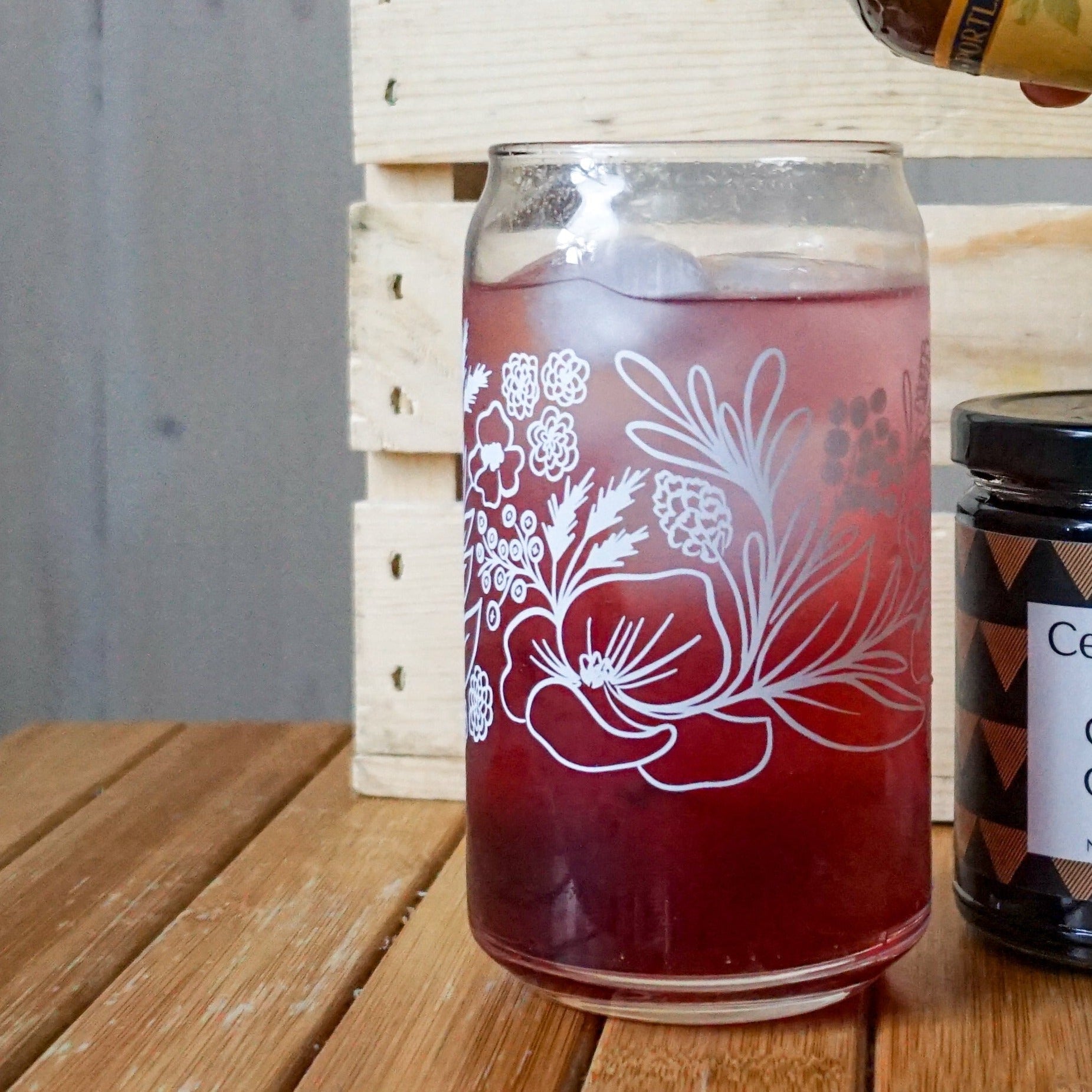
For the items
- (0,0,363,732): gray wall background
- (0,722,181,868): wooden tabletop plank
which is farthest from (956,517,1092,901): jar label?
(0,0,363,732): gray wall background

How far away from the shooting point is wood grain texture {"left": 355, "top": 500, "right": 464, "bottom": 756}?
783 millimetres

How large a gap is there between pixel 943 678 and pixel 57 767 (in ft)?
1.52

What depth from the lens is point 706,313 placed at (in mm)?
490

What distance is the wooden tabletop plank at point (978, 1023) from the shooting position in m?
0.49

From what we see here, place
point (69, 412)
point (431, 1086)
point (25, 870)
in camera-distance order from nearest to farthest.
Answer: point (431, 1086)
point (25, 870)
point (69, 412)

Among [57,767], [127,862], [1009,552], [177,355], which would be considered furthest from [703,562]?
[177,355]

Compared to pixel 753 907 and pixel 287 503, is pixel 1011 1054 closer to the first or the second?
pixel 753 907

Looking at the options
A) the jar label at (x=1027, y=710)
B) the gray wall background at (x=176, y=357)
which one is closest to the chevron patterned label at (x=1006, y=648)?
the jar label at (x=1027, y=710)

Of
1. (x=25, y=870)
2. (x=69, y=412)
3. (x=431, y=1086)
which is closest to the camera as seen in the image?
(x=431, y=1086)

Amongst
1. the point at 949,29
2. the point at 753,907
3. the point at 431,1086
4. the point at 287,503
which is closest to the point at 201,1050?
the point at 431,1086

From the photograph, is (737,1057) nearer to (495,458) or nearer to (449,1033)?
(449,1033)

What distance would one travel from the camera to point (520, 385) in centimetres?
52

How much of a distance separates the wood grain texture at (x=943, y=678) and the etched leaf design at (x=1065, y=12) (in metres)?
0.26

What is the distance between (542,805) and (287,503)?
0.85m
